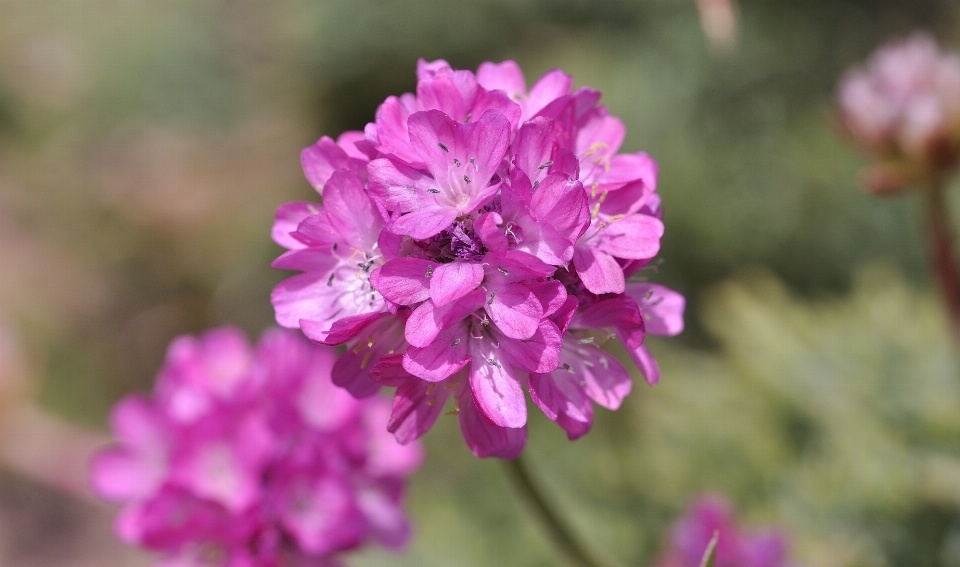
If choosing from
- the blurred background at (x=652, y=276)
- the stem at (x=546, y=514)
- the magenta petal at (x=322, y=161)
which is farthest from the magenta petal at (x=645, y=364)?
the blurred background at (x=652, y=276)

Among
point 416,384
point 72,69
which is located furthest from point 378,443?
point 72,69

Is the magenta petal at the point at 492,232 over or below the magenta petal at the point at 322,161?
below

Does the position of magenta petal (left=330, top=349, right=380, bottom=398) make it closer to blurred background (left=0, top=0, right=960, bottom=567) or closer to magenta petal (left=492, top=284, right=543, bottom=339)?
magenta petal (left=492, top=284, right=543, bottom=339)

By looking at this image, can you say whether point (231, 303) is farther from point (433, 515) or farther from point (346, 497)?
point (346, 497)

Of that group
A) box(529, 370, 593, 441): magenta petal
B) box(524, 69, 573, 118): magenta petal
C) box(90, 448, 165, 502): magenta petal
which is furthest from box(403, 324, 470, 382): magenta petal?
box(90, 448, 165, 502): magenta petal

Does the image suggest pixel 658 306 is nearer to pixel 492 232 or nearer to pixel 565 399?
pixel 565 399

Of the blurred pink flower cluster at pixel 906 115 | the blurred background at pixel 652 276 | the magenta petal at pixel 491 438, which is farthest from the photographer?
the blurred background at pixel 652 276

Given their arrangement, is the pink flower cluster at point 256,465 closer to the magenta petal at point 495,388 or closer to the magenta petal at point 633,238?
the magenta petal at point 495,388
